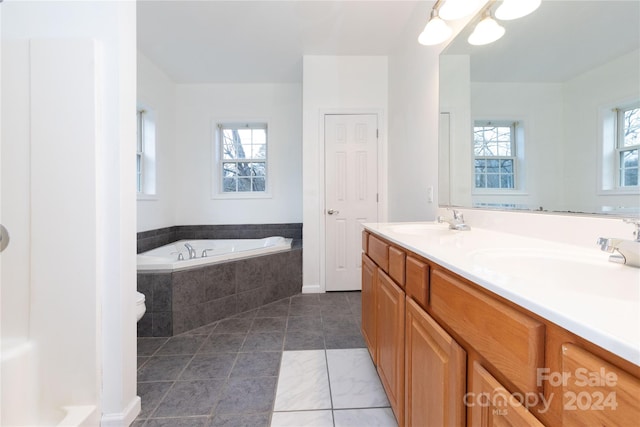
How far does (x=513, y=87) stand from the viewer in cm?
118

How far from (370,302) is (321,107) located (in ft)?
7.33

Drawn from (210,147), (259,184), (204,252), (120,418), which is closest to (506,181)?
(120,418)

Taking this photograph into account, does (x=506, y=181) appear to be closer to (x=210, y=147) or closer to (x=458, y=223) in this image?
(x=458, y=223)

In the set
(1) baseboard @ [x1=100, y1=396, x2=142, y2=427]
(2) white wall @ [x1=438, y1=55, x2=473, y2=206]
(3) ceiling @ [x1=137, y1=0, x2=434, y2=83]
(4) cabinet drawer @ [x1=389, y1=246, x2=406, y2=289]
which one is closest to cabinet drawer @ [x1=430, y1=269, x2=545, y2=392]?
(4) cabinet drawer @ [x1=389, y1=246, x2=406, y2=289]

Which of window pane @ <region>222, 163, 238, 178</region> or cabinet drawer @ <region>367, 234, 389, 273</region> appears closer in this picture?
cabinet drawer @ <region>367, 234, 389, 273</region>

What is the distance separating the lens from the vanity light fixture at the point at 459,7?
136 centimetres

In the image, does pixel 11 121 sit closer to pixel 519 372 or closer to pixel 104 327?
pixel 104 327

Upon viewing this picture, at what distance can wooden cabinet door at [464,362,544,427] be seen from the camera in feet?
1.50

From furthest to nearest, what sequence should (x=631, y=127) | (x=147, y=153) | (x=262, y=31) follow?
(x=147, y=153) < (x=262, y=31) < (x=631, y=127)

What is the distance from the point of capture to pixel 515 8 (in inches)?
44.5

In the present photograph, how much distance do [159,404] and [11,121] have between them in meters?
1.43

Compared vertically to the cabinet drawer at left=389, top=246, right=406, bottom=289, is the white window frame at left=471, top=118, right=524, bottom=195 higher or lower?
higher

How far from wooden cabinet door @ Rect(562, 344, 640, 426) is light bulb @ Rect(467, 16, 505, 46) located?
144cm

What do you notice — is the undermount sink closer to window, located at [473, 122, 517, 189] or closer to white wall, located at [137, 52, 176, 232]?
window, located at [473, 122, 517, 189]
